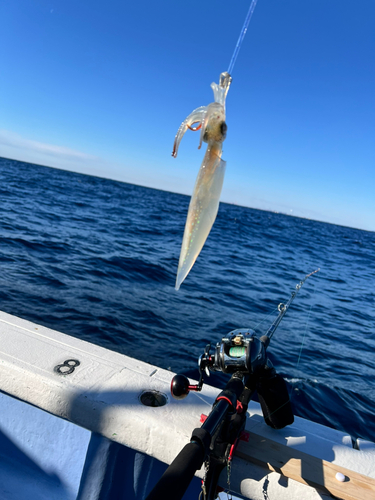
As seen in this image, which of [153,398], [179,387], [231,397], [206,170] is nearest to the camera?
[206,170]

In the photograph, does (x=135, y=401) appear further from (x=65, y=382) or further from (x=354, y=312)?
(x=354, y=312)

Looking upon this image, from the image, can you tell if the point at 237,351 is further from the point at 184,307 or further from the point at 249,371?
the point at 184,307

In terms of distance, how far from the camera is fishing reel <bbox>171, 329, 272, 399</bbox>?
189cm

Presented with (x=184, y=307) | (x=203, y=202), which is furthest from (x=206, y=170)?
(x=184, y=307)

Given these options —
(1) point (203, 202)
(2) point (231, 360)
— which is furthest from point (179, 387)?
(1) point (203, 202)

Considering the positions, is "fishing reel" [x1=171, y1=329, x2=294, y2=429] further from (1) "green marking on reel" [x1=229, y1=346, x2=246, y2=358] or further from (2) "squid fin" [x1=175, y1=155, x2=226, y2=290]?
(2) "squid fin" [x1=175, y1=155, x2=226, y2=290]

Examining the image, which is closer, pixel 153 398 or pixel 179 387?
pixel 179 387

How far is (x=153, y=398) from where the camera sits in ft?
7.00

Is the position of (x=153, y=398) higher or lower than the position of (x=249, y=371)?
lower

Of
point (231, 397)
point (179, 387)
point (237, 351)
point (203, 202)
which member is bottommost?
point (179, 387)

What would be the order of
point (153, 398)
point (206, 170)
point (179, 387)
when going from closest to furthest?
point (206, 170)
point (179, 387)
point (153, 398)

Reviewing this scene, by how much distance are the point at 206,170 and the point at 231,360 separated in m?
1.37

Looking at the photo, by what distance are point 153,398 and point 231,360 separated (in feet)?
1.87

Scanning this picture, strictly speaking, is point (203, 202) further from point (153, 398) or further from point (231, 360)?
point (153, 398)
